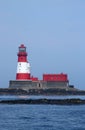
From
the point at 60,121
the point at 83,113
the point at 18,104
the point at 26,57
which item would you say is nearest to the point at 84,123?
the point at 60,121

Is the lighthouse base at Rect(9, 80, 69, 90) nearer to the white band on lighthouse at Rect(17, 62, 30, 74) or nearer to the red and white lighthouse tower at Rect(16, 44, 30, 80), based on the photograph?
the red and white lighthouse tower at Rect(16, 44, 30, 80)

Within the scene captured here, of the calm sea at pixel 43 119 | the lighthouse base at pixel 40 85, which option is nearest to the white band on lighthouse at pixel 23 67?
the lighthouse base at pixel 40 85

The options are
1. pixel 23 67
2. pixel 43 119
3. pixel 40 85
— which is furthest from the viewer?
pixel 40 85

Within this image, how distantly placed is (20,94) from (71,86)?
12155mm

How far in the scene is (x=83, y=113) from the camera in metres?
51.8

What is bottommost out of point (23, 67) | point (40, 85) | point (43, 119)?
point (43, 119)

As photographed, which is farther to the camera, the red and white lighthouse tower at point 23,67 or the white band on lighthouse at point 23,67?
the red and white lighthouse tower at point 23,67

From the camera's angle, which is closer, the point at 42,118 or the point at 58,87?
the point at 42,118

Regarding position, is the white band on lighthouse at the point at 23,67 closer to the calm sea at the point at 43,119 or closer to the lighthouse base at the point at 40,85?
the lighthouse base at the point at 40,85

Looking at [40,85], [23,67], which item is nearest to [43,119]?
[23,67]

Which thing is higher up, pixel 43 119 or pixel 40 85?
pixel 40 85

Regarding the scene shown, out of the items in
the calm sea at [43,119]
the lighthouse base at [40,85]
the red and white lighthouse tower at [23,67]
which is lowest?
the calm sea at [43,119]

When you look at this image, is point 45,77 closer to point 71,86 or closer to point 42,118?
point 71,86

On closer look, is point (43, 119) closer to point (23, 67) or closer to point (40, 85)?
point (23, 67)
